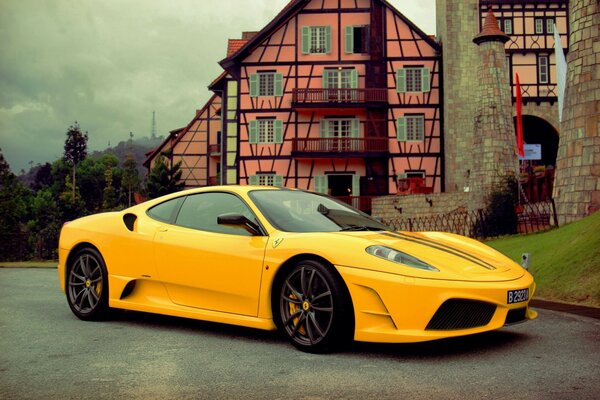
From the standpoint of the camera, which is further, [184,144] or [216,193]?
[184,144]

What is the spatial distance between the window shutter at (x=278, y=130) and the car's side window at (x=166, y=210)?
30128mm

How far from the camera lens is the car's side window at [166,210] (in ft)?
20.0

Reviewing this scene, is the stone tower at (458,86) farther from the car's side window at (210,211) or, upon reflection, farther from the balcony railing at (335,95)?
the car's side window at (210,211)

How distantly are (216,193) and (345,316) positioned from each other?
1903 mm

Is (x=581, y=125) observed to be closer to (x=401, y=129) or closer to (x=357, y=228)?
(x=357, y=228)

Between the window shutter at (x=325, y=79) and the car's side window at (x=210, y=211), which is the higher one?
the window shutter at (x=325, y=79)

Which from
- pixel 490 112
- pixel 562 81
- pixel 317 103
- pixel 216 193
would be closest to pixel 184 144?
pixel 317 103

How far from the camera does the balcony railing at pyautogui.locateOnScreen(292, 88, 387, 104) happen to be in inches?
1400

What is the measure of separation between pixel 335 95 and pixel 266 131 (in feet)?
14.1

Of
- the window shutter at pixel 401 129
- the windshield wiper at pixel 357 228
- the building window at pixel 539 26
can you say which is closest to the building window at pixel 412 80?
the window shutter at pixel 401 129

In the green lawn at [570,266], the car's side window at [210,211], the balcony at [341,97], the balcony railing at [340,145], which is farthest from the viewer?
the balcony at [341,97]

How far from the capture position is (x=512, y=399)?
348 cm

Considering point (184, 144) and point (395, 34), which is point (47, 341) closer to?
point (395, 34)

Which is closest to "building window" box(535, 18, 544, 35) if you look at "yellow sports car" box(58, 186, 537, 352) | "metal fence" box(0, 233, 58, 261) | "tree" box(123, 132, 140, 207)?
"metal fence" box(0, 233, 58, 261)
